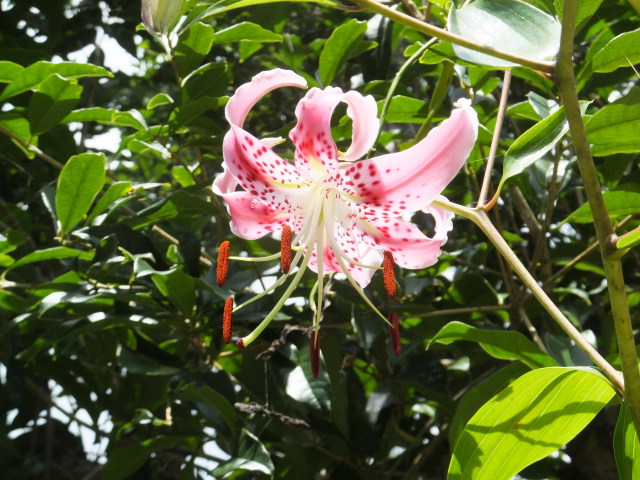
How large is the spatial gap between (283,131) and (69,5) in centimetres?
117

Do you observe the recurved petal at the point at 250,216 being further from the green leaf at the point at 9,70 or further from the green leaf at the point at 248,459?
the green leaf at the point at 9,70

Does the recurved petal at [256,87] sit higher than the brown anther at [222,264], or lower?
higher

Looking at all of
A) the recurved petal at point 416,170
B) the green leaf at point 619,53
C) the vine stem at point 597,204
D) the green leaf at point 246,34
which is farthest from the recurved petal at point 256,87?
the green leaf at point 246,34

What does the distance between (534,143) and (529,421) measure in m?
0.25

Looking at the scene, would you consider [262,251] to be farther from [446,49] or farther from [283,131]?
[446,49]

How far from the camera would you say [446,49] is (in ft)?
3.18

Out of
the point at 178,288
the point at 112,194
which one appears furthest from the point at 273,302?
the point at 112,194

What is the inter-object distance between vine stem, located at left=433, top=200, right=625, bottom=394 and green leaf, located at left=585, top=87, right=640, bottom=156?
0.23 metres

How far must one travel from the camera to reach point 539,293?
695 mm

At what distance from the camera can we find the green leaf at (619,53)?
925 mm

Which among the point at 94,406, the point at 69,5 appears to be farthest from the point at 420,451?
the point at 69,5

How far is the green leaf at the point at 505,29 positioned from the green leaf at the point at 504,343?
337 millimetres

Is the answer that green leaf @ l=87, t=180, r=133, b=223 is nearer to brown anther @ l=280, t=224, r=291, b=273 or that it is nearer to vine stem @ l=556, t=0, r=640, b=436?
brown anther @ l=280, t=224, r=291, b=273

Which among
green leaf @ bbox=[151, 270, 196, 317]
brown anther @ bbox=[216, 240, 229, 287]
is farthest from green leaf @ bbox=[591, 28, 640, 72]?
green leaf @ bbox=[151, 270, 196, 317]
